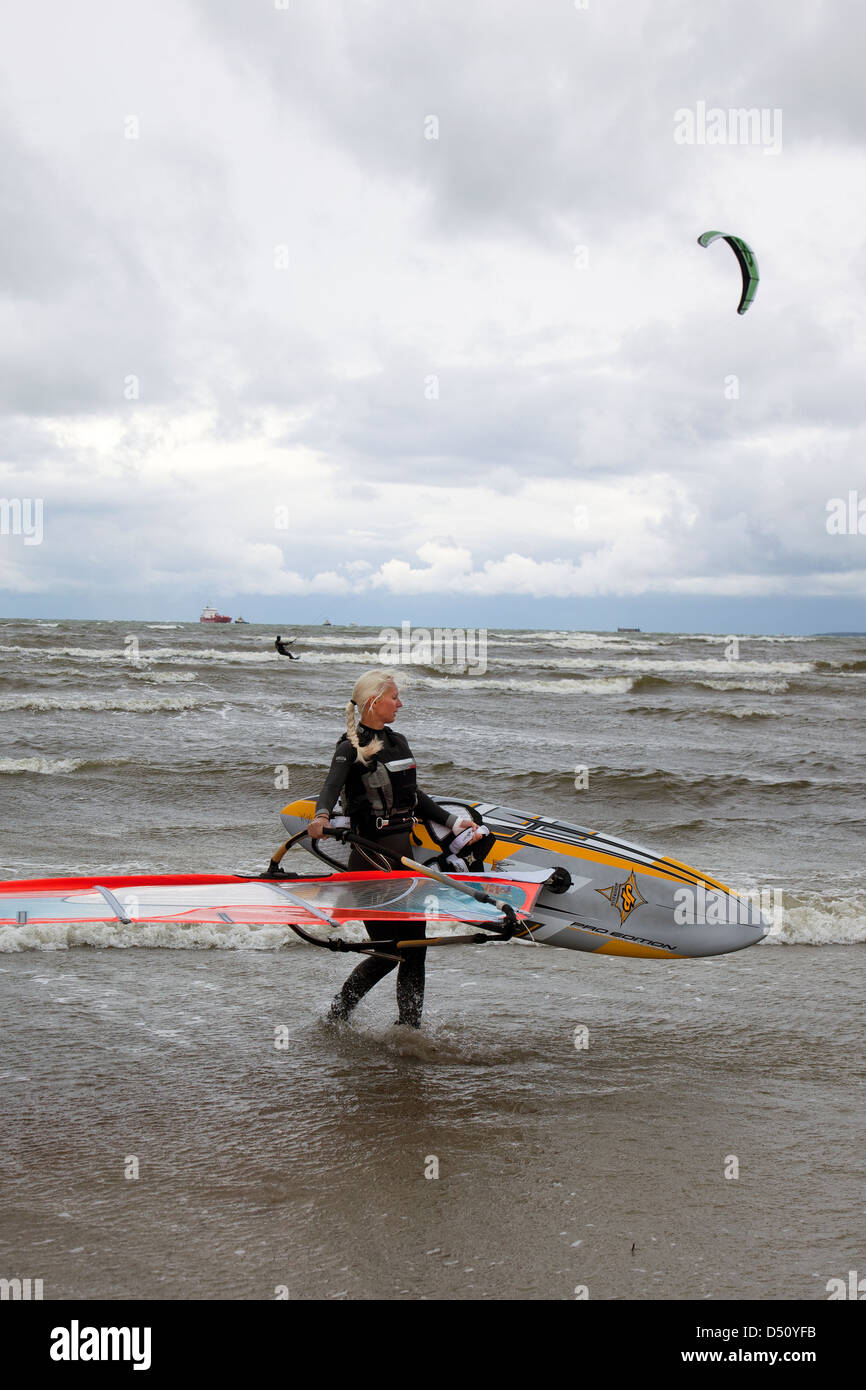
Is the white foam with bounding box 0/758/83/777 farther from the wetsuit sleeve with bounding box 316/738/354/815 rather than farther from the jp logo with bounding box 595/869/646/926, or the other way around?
the jp logo with bounding box 595/869/646/926

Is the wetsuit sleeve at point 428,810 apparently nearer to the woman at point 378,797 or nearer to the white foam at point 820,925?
the woman at point 378,797

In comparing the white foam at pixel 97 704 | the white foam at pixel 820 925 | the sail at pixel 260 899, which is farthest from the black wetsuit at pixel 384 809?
the white foam at pixel 97 704

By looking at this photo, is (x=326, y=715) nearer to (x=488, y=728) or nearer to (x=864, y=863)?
(x=488, y=728)

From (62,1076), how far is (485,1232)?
6.95 ft

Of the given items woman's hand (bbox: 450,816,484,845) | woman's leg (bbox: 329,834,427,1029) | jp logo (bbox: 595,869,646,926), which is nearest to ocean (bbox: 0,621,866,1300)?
woman's leg (bbox: 329,834,427,1029)

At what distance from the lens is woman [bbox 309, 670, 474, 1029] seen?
4.68m

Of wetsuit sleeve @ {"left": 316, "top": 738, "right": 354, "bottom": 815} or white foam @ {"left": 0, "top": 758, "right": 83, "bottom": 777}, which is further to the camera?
white foam @ {"left": 0, "top": 758, "right": 83, "bottom": 777}

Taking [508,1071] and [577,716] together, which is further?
[577,716]

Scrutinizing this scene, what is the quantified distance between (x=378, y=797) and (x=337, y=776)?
232 mm

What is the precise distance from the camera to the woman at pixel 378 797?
184 inches

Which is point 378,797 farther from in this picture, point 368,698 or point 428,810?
point 368,698

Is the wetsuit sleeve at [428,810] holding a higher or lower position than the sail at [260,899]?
higher

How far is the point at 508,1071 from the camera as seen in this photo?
4.60 metres
